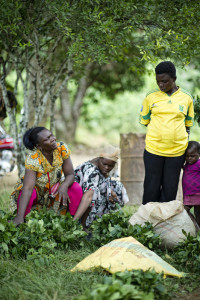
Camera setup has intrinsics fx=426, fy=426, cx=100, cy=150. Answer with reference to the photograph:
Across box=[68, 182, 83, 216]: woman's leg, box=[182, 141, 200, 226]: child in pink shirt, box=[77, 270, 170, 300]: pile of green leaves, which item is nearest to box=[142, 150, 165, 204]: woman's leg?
box=[182, 141, 200, 226]: child in pink shirt

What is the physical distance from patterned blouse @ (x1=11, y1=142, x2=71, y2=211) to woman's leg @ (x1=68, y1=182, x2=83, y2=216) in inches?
7.1

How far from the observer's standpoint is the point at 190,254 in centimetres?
345

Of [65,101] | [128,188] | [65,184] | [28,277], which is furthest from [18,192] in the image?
[65,101]

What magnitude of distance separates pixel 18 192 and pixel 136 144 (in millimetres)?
2593

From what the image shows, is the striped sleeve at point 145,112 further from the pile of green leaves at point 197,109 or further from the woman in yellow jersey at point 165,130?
the pile of green leaves at point 197,109

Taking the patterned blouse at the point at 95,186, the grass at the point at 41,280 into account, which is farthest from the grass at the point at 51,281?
the patterned blouse at the point at 95,186

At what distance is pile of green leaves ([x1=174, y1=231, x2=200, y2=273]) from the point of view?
3.32m

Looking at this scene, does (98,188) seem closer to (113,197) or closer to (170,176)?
(113,197)

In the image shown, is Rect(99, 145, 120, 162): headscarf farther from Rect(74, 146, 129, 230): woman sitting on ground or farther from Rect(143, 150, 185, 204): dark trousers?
Rect(143, 150, 185, 204): dark trousers

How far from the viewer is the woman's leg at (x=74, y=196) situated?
14.7ft

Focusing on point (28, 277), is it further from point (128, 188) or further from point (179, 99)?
point (128, 188)

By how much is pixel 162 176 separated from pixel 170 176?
0.36 ft

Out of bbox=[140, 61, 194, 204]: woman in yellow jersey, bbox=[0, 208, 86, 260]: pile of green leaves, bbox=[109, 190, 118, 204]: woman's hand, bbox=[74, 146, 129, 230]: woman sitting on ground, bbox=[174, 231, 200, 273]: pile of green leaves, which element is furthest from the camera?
bbox=[109, 190, 118, 204]: woman's hand

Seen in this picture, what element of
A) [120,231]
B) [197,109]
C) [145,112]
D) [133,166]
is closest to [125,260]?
[120,231]
